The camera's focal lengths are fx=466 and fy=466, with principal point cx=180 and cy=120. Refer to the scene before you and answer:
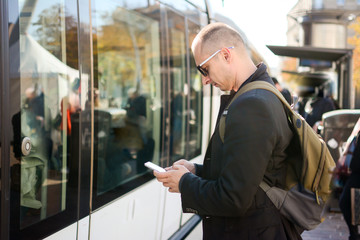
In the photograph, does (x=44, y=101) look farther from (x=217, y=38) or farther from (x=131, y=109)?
(x=131, y=109)

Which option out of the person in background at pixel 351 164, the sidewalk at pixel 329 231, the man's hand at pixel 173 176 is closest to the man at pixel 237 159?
the man's hand at pixel 173 176

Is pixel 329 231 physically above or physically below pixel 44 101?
below

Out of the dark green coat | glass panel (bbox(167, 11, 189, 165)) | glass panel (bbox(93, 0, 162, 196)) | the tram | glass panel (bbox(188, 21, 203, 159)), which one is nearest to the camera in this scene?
the dark green coat

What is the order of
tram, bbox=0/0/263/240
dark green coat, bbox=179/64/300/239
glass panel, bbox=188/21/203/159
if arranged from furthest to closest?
1. glass panel, bbox=188/21/203/159
2. tram, bbox=0/0/263/240
3. dark green coat, bbox=179/64/300/239

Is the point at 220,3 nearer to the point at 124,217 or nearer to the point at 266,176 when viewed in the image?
the point at 124,217

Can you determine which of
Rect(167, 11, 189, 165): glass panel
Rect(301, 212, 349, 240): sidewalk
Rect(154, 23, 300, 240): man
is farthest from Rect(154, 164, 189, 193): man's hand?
Rect(301, 212, 349, 240): sidewalk

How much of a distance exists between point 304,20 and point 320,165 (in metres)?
24.3

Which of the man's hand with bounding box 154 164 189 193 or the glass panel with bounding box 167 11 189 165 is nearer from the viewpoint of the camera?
the man's hand with bounding box 154 164 189 193

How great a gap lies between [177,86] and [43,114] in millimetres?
2524

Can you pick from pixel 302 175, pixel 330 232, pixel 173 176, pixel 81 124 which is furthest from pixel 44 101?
pixel 330 232

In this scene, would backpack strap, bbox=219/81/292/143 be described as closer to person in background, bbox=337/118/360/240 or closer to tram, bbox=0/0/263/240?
tram, bbox=0/0/263/240

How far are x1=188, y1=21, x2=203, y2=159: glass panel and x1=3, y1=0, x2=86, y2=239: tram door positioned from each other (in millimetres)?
2755

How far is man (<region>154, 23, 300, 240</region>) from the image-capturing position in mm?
1832

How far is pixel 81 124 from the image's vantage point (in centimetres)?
281
